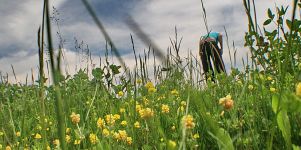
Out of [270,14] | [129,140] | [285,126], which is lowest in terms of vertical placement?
[129,140]

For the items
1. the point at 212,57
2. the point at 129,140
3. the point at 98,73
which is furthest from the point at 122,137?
the point at 98,73

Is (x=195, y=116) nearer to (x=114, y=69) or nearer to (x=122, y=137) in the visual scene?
(x=122, y=137)

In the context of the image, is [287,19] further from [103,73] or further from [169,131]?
[103,73]

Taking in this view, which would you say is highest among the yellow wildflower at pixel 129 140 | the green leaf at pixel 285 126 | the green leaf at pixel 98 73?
the green leaf at pixel 98 73

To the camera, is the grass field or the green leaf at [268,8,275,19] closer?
the grass field

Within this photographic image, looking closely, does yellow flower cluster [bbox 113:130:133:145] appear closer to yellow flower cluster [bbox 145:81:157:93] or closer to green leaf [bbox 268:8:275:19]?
yellow flower cluster [bbox 145:81:157:93]

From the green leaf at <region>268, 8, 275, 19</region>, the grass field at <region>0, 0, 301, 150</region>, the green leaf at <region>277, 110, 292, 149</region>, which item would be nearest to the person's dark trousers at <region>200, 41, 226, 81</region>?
the grass field at <region>0, 0, 301, 150</region>

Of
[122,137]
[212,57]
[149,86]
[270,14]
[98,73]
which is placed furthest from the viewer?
[98,73]

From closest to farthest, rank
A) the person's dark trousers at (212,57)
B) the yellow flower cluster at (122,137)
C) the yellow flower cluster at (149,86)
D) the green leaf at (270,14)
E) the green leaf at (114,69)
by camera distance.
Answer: the yellow flower cluster at (122,137)
the yellow flower cluster at (149,86)
the person's dark trousers at (212,57)
the green leaf at (270,14)
the green leaf at (114,69)

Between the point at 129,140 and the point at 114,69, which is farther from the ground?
the point at 114,69

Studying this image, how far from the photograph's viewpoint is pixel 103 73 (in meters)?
4.35

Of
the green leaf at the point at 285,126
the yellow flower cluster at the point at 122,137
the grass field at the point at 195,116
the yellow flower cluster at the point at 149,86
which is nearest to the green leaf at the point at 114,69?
the grass field at the point at 195,116

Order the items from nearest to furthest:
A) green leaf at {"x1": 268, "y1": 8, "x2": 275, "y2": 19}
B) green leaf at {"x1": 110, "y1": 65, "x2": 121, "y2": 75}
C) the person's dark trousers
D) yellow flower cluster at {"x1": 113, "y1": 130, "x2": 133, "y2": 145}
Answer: yellow flower cluster at {"x1": 113, "y1": 130, "x2": 133, "y2": 145}, the person's dark trousers, green leaf at {"x1": 268, "y1": 8, "x2": 275, "y2": 19}, green leaf at {"x1": 110, "y1": 65, "x2": 121, "y2": 75}

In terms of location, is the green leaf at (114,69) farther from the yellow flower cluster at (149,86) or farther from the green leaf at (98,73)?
the yellow flower cluster at (149,86)
